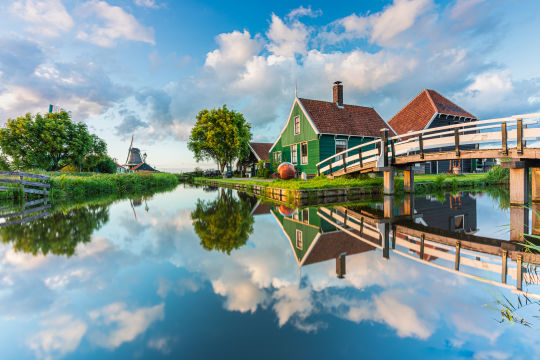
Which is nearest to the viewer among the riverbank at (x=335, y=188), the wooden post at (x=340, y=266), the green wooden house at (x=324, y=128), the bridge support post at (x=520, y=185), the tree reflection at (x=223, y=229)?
the wooden post at (x=340, y=266)

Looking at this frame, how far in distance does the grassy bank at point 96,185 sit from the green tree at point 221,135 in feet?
28.3

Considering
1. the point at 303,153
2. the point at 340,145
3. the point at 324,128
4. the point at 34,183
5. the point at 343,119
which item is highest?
the point at 343,119

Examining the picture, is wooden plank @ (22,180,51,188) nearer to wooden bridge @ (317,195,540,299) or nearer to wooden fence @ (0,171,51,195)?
wooden fence @ (0,171,51,195)

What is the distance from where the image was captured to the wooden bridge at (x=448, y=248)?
11.2 feet

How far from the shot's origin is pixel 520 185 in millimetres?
8477

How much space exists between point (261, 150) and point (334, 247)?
29.5 meters

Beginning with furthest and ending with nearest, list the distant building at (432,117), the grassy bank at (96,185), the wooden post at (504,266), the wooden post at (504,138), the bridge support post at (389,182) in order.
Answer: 1. the distant building at (432,117)
2. the grassy bank at (96,185)
3. the bridge support post at (389,182)
4. the wooden post at (504,138)
5. the wooden post at (504,266)

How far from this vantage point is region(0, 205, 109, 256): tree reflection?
4776 mm

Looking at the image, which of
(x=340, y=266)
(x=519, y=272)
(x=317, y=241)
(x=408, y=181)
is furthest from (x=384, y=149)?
(x=340, y=266)

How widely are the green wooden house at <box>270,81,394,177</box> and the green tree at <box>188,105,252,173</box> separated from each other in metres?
10.9

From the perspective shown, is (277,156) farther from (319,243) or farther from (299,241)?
(319,243)

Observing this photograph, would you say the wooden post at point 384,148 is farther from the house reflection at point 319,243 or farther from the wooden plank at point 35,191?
the wooden plank at point 35,191

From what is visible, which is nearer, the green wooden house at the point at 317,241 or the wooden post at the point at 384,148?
the green wooden house at the point at 317,241

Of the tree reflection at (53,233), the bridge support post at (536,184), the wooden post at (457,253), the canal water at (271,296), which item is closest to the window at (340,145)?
the bridge support post at (536,184)
